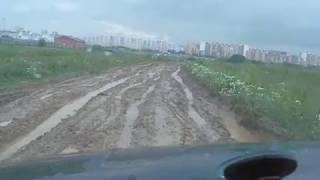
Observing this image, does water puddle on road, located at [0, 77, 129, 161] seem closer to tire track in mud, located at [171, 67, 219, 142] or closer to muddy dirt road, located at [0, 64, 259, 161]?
muddy dirt road, located at [0, 64, 259, 161]

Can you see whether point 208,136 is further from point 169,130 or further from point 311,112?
point 311,112

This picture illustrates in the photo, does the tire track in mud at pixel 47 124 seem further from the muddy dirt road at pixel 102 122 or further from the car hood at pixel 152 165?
the car hood at pixel 152 165

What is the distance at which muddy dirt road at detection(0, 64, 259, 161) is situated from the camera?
45.9 ft

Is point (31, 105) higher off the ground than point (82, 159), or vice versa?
point (82, 159)

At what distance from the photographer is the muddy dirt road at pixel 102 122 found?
1399 centimetres

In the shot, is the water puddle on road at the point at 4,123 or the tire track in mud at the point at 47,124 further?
the water puddle on road at the point at 4,123

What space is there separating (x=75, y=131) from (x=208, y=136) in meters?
2.89

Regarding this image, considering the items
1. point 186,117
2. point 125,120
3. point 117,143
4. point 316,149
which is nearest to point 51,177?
point 316,149

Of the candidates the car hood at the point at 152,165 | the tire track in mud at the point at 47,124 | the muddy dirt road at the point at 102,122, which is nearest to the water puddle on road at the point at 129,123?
the muddy dirt road at the point at 102,122

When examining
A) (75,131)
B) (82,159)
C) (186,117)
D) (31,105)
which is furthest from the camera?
(31,105)

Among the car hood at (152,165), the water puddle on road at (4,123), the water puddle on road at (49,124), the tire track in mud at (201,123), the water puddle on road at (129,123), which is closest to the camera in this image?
the car hood at (152,165)

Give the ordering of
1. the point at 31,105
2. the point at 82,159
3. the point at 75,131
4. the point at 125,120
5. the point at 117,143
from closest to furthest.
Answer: the point at 82,159, the point at 117,143, the point at 75,131, the point at 125,120, the point at 31,105

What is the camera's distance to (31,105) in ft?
70.7

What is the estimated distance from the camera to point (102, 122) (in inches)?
691
